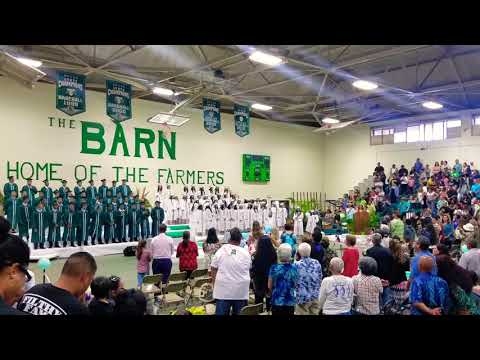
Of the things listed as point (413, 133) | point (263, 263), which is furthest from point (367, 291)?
point (413, 133)

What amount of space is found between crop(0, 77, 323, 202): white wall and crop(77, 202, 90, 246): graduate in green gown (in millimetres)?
3392

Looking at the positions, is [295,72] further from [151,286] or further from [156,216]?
[151,286]

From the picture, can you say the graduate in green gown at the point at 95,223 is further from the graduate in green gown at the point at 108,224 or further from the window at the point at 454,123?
the window at the point at 454,123

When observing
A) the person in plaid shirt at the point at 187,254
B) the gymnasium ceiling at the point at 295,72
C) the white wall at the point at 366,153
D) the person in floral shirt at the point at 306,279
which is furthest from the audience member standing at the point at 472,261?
the white wall at the point at 366,153

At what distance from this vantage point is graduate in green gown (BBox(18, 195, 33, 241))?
12.5m

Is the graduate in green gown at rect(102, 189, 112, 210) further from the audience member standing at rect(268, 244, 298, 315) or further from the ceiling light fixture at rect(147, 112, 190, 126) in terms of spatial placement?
the audience member standing at rect(268, 244, 298, 315)

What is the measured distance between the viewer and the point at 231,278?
4.86 m

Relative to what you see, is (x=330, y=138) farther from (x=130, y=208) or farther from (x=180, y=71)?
(x=130, y=208)

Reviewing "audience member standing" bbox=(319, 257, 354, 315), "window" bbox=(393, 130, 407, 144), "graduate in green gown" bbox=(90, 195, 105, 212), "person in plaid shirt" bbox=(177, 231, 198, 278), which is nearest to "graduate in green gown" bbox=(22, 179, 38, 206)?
"graduate in green gown" bbox=(90, 195, 105, 212)
